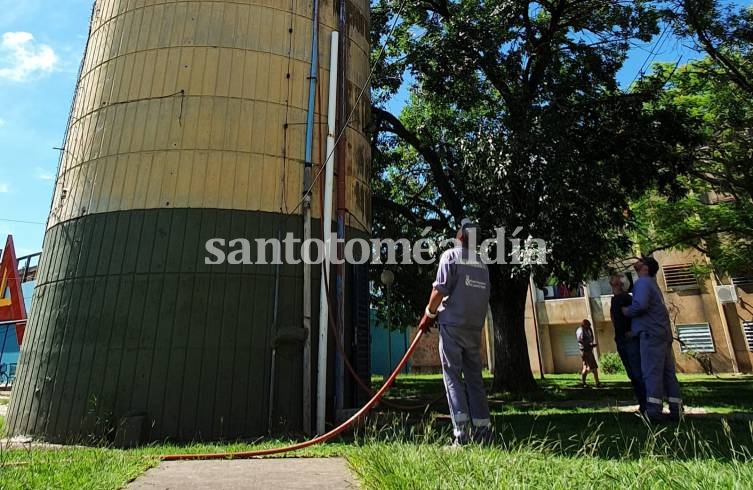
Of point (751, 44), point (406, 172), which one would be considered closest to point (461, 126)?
point (406, 172)

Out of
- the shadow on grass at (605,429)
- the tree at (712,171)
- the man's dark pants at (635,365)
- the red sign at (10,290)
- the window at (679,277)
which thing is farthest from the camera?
the window at (679,277)

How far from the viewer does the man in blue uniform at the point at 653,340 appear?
16.9ft

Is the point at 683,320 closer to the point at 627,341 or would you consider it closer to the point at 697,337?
the point at 697,337

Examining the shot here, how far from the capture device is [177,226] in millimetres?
5836

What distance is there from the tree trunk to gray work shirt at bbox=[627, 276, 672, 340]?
16.1 ft

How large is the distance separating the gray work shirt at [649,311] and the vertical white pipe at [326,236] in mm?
3653

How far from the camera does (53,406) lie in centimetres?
547

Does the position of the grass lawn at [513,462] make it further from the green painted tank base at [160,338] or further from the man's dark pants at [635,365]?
the green painted tank base at [160,338]

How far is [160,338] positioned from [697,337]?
22.9 metres

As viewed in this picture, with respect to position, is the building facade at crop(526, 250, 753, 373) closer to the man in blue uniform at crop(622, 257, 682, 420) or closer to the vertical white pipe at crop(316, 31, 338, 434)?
the man in blue uniform at crop(622, 257, 682, 420)

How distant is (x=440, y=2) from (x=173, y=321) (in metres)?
10.1

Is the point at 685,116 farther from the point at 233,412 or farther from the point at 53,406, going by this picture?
the point at 53,406

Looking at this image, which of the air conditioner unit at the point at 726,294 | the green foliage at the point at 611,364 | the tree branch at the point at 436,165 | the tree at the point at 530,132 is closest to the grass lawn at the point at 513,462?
the tree at the point at 530,132

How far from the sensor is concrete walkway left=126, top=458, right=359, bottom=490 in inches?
110
